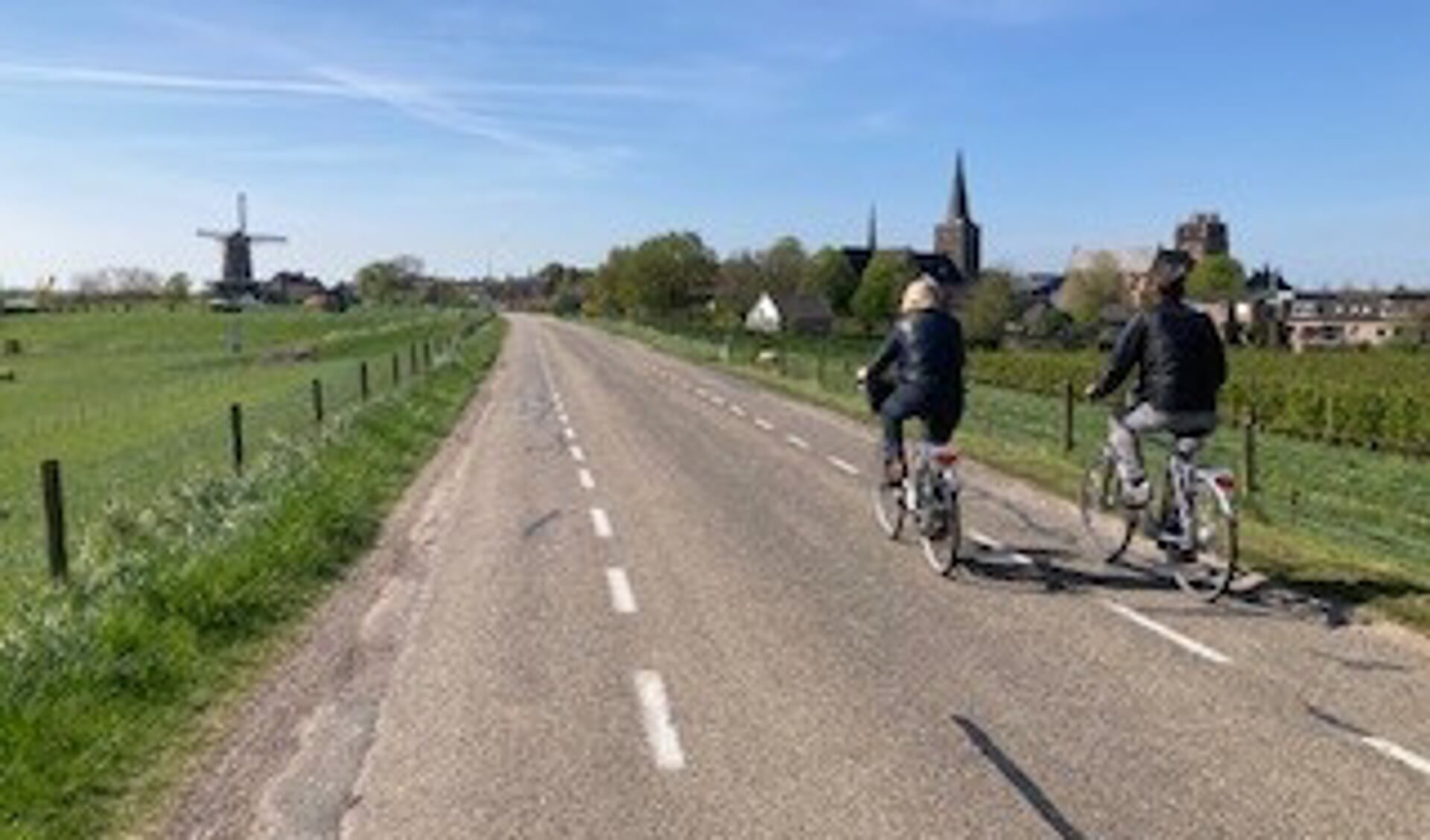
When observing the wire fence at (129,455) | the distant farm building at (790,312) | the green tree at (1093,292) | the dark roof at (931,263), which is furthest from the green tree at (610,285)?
the wire fence at (129,455)

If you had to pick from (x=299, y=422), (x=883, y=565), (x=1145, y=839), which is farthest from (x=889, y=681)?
(x=299, y=422)

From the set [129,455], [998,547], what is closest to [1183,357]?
[998,547]

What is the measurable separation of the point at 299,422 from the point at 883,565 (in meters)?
17.5

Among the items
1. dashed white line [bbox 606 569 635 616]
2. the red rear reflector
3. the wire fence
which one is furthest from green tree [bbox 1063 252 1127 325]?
dashed white line [bbox 606 569 635 616]

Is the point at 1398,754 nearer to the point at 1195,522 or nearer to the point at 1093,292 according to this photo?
the point at 1195,522

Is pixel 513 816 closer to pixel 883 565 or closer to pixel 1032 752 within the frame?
pixel 1032 752

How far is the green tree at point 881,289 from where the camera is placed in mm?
147500

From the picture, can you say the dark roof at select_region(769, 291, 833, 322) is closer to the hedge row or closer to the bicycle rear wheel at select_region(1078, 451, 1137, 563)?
the hedge row

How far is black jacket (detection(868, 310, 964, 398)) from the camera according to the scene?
1202 cm

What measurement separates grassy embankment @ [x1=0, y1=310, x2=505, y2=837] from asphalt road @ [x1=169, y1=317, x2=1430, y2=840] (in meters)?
0.66

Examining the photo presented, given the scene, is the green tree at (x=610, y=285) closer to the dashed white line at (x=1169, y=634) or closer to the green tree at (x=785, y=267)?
the green tree at (x=785, y=267)

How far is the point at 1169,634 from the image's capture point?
9.48 metres

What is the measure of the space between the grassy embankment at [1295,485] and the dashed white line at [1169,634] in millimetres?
1595

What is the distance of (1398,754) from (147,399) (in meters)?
45.7
